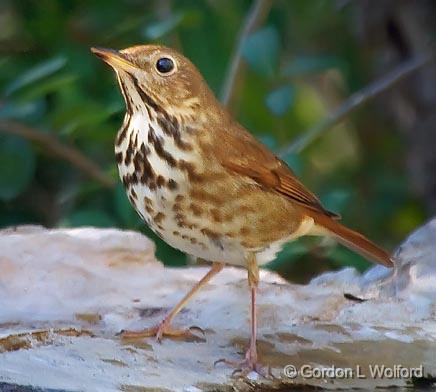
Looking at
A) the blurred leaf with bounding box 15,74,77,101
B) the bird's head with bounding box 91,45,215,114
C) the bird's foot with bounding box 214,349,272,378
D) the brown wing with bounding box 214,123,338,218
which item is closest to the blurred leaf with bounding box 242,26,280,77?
the blurred leaf with bounding box 15,74,77,101

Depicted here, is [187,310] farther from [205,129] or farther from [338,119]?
[338,119]

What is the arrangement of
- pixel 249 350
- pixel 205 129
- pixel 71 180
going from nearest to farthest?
pixel 249 350 → pixel 205 129 → pixel 71 180

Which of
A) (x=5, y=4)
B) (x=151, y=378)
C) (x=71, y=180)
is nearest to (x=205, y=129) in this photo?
(x=151, y=378)

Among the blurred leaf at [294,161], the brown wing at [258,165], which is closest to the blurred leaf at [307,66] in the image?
the blurred leaf at [294,161]

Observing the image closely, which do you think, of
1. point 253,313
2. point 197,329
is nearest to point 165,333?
point 197,329

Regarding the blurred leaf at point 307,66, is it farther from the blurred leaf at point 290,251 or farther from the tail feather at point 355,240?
the tail feather at point 355,240

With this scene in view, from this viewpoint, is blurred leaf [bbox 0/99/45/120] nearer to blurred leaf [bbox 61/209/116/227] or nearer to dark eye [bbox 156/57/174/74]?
blurred leaf [bbox 61/209/116/227]
